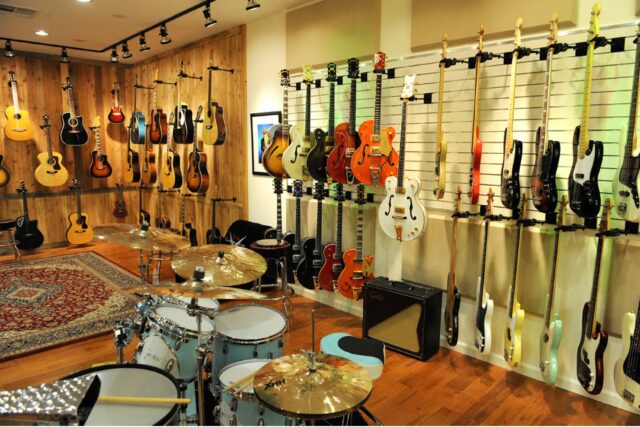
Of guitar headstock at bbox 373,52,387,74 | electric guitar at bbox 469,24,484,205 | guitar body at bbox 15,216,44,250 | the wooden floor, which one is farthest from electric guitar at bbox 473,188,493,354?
guitar body at bbox 15,216,44,250

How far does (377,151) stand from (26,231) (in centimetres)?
532

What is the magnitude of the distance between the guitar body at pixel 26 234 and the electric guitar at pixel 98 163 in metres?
1.16

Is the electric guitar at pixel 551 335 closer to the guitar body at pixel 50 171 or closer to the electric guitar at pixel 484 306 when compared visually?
the electric guitar at pixel 484 306

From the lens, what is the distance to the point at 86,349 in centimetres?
329

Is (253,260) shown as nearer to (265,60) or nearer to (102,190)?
(265,60)

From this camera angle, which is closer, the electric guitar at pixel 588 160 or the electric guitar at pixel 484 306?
the electric guitar at pixel 588 160

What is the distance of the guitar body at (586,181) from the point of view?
2.38 meters

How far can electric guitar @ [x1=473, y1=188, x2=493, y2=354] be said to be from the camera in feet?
9.55

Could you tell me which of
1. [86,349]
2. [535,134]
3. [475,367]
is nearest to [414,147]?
[535,134]

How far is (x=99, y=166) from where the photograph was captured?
6.86 meters

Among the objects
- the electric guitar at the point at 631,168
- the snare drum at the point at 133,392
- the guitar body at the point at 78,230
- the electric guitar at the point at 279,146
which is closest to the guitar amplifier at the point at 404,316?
the electric guitar at the point at 631,168

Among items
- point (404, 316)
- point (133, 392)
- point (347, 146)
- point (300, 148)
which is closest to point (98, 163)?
point (300, 148)

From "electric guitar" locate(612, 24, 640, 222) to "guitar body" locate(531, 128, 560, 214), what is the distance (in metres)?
0.33

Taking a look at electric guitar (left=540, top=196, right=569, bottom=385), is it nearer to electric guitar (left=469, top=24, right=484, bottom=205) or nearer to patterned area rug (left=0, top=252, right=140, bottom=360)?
electric guitar (left=469, top=24, right=484, bottom=205)
